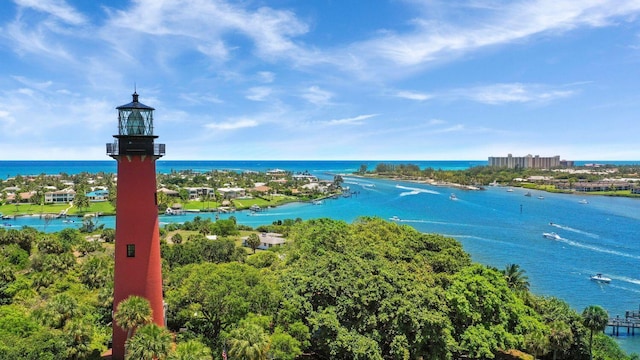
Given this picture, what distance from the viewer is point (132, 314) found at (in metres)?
15.7

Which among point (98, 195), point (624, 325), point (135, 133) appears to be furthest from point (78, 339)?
Result: point (98, 195)

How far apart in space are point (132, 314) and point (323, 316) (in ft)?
24.1

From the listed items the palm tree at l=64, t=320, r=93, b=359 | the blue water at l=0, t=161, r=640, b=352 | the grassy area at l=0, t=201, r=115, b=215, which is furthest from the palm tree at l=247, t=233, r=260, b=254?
the grassy area at l=0, t=201, r=115, b=215

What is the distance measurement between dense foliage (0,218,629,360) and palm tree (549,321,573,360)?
6 cm

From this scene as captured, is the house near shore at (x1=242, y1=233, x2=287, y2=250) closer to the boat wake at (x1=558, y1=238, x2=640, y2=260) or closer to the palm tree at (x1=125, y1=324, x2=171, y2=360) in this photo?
the palm tree at (x1=125, y1=324, x2=171, y2=360)

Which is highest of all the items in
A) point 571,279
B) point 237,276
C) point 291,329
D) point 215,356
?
point 237,276

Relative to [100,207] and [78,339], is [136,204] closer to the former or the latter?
[78,339]

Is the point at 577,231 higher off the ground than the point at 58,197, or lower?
lower

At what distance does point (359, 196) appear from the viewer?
13350 cm

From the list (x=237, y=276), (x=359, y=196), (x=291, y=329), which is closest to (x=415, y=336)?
(x=291, y=329)

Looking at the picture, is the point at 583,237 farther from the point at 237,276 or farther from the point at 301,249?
the point at 237,276

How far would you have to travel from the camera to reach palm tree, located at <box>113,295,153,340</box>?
616 inches

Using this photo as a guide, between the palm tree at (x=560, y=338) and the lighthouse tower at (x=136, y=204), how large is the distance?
19.9 m

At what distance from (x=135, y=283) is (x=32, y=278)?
15407mm
